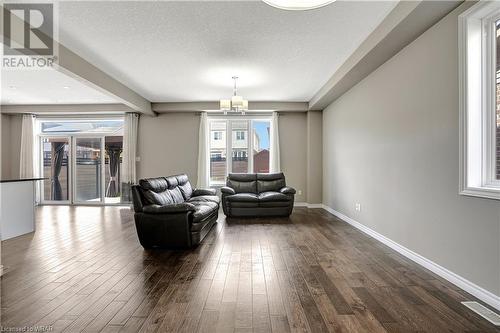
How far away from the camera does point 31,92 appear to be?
5.80 metres

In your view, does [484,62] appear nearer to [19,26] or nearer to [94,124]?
[19,26]

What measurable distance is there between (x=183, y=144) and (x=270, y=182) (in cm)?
271

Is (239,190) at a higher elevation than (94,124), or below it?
below

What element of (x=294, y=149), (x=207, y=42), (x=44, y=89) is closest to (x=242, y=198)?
(x=294, y=149)

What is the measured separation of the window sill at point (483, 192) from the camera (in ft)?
6.75

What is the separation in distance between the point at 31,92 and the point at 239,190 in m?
5.24

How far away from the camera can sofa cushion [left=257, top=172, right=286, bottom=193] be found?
6.40 meters

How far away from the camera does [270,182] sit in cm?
648

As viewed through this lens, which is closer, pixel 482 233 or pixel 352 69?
pixel 482 233

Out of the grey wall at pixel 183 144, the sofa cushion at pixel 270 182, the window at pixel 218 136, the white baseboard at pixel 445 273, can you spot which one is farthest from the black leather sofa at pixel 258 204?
the window at pixel 218 136

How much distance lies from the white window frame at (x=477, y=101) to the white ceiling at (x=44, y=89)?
569 cm

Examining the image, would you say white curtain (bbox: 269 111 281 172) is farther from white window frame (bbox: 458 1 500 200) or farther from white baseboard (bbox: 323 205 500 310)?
white window frame (bbox: 458 1 500 200)

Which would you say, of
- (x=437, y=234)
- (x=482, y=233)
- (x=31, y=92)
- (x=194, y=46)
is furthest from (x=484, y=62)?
(x=31, y=92)

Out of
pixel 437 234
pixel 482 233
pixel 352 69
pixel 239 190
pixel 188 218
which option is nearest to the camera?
pixel 482 233
